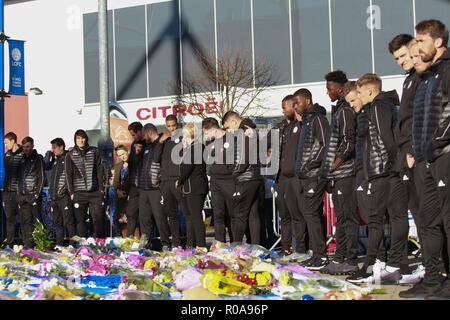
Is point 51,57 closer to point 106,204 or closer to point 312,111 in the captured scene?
point 106,204

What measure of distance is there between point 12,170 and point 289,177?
19.9 ft

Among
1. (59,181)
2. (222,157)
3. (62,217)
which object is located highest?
(222,157)

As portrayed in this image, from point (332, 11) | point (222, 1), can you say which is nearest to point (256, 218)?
point (332, 11)

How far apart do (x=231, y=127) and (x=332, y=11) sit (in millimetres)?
17860

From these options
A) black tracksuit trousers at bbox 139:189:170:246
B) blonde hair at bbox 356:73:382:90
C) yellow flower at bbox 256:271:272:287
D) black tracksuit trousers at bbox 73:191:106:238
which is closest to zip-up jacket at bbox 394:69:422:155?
blonde hair at bbox 356:73:382:90

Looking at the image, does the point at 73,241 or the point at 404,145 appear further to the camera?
the point at 73,241

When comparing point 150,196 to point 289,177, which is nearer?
point 289,177

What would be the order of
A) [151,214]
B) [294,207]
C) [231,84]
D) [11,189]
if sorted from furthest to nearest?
1. [231,84]
2. [11,189]
3. [151,214]
4. [294,207]

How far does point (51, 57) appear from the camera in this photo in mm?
32750

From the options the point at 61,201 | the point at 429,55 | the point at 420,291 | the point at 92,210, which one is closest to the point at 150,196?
the point at 92,210

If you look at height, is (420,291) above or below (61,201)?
below

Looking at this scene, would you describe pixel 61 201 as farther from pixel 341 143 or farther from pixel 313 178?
pixel 341 143

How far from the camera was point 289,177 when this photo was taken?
9.23 metres

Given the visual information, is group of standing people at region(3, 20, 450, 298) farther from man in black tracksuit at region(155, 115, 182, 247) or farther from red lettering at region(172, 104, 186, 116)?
red lettering at region(172, 104, 186, 116)
